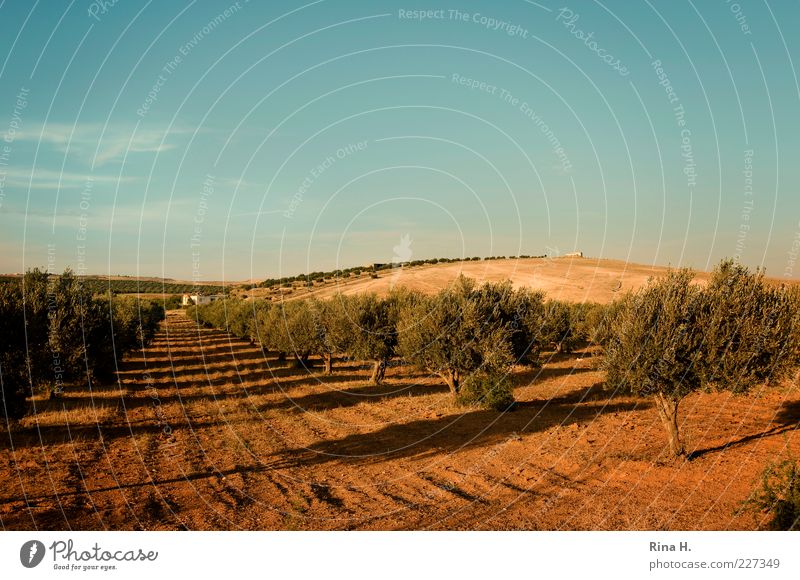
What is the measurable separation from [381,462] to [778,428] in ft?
70.5

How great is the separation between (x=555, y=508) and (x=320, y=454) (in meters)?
12.3

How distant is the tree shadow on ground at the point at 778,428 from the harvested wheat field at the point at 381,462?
0.40 ft

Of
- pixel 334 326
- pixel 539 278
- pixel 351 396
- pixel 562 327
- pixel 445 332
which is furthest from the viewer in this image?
pixel 539 278

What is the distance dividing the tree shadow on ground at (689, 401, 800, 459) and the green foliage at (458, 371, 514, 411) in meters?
13.8

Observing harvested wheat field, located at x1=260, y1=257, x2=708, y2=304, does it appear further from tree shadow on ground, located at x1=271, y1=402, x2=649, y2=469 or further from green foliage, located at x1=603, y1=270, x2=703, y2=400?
green foliage, located at x1=603, y1=270, x2=703, y2=400

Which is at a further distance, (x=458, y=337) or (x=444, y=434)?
(x=458, y=337)

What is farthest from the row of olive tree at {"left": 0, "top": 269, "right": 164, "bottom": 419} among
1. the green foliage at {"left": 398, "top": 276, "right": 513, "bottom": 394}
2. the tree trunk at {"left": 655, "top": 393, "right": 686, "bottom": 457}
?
the tree trunk at {"left": 655, "top": 393, "right": 686, "bottom": 457}

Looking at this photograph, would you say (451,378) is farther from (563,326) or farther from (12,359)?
(563,326)

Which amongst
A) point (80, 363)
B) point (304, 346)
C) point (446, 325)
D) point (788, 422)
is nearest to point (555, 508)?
point (788, 422)

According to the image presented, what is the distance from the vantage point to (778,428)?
84.5 feet

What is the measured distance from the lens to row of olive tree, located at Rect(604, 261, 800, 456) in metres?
19.9

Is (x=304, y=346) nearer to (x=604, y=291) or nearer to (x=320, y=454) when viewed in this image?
(x=320, y=454)

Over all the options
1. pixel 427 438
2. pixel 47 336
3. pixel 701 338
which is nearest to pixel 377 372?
pixel 427 438

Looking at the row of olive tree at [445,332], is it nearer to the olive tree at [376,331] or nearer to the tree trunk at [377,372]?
the olive tree at [376,331]
